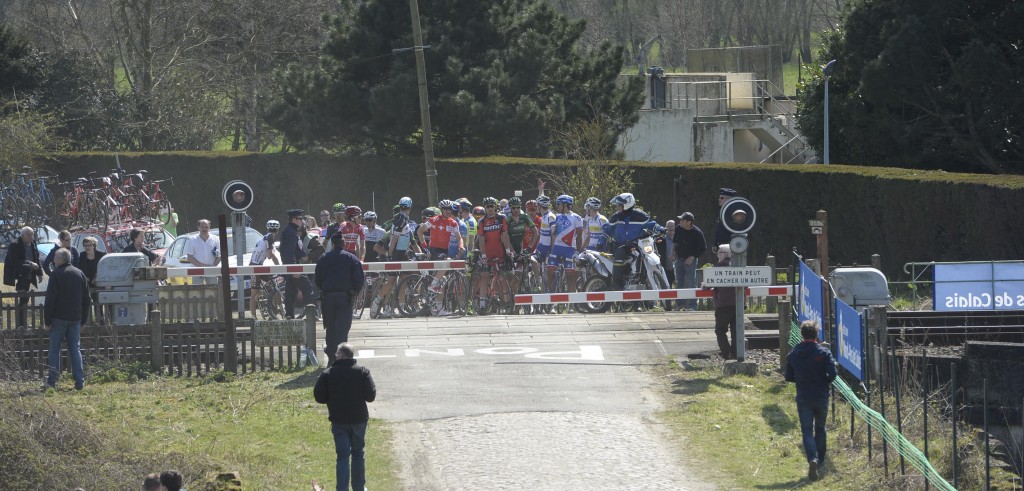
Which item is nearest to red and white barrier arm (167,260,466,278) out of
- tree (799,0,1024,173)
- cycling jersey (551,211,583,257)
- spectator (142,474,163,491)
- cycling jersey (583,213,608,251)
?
cycling jersey (551,211,583,257)

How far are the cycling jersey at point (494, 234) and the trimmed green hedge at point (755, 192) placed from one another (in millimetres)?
8965

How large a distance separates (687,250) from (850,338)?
8118mm

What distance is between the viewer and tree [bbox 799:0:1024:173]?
30.1m

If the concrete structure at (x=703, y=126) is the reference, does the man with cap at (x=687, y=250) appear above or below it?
below

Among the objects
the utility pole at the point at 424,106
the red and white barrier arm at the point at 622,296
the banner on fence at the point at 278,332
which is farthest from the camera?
the utility pole at the point at 424,106

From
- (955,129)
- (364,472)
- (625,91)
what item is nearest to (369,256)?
(364,472)

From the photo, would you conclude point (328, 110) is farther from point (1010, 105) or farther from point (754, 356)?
point (754, 356)

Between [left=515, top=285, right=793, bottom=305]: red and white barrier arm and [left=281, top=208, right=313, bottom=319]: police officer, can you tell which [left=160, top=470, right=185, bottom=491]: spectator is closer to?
[left=515, top=285, right=793, bottom=305]: red and white barrier arm

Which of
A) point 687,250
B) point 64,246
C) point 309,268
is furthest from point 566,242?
point 64,246

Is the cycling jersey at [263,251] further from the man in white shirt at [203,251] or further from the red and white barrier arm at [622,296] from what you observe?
the red and white barrier arm at [622,296]

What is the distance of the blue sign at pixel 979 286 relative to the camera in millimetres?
18750

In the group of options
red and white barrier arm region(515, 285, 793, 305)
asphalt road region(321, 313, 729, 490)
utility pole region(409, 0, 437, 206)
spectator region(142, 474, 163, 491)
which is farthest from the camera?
utility pole region(409, 0, 437, 206)

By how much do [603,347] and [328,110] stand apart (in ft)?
73.4

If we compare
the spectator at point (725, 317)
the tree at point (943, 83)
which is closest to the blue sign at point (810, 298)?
the spectator at point (725, 317)
